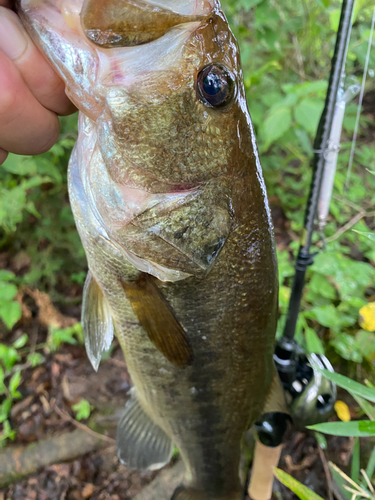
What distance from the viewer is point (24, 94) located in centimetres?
68

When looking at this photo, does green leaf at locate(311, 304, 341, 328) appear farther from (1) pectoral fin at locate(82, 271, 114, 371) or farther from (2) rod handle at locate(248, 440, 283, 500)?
(1) pectoral fin at locate(82, 271, 114, 371)

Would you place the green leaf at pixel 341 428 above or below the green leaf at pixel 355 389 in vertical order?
below

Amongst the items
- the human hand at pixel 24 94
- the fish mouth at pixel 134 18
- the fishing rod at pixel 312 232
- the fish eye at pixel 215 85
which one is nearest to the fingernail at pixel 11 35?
the human hand at pixel 24 94

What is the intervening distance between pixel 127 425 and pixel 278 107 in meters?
1.94

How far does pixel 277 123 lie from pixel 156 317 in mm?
1585

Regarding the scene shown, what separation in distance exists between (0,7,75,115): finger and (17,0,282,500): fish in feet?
0.08

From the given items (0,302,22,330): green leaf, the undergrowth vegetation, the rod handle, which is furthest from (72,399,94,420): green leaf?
the rod handle

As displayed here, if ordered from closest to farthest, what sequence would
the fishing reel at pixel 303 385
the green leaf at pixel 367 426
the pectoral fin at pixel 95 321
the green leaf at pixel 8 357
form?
the green leaf at pixel 367 426
the pectoral fin at pixel 95 321
the fishing reel at pixel 303 385
the green leaf at pixel 8 357

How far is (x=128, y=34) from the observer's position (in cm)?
58

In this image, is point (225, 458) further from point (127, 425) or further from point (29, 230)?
point (29, 230)

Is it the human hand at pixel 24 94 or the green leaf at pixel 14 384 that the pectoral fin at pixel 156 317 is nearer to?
the human hand at pixel 24 94

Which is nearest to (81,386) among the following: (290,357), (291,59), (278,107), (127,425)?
(127,425)

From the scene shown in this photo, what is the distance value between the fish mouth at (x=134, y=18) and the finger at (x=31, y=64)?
16 cm

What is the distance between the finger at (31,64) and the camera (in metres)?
0.61
